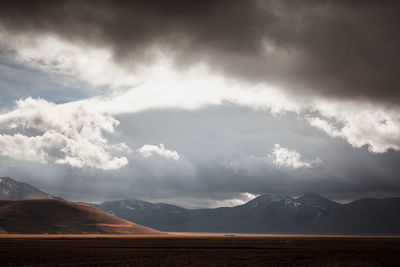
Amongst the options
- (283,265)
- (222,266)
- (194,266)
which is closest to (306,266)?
(283,265)

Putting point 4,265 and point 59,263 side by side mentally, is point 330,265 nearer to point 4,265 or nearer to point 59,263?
point 59,263

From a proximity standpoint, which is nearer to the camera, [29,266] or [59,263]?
[29,266]

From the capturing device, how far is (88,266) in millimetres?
48281

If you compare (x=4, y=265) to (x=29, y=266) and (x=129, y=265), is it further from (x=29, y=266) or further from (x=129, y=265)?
(x=129, y=265)

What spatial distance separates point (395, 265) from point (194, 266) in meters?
28.6

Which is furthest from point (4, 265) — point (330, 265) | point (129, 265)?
point (330, 265)

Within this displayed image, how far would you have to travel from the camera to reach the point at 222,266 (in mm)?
50281

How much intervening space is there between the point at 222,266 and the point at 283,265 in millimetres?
8828

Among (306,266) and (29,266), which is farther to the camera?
(306,266)

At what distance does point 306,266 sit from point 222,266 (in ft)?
37.6

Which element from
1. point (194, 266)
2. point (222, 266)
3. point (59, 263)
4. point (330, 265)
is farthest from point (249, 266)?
point (59, 263)

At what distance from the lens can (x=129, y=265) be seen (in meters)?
50.4

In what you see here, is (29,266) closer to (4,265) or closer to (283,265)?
(4,265)

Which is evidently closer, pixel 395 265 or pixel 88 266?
pixel 88 266
